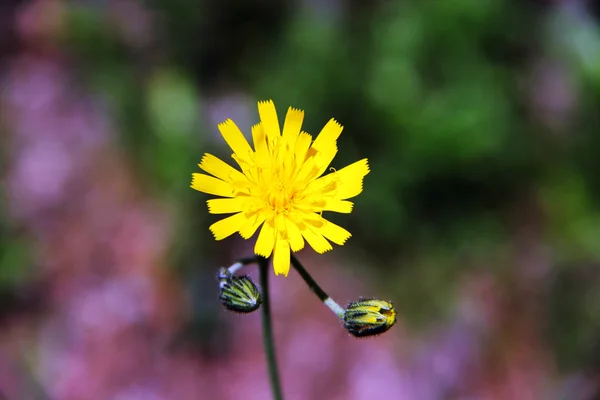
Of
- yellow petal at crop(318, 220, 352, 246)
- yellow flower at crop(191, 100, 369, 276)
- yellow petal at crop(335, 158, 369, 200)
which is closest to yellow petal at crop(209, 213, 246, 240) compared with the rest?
yellow flower at crop(191, 100, 369, 276)

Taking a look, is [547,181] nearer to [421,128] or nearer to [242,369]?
[421,128]

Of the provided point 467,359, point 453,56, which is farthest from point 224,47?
point 467,359

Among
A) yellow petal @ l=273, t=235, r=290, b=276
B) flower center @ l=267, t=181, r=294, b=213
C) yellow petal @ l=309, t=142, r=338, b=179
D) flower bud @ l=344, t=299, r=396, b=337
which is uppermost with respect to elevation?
yellow petal @ l=309, t=142, r=338, b=179

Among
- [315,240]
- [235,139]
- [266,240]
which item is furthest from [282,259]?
[235,139]

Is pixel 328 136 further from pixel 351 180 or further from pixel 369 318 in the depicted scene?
pixel 369 318

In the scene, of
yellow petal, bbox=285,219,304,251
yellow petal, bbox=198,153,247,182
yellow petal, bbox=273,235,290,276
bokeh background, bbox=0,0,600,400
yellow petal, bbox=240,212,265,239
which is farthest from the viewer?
bokeh background, bbox=0,0,600,400

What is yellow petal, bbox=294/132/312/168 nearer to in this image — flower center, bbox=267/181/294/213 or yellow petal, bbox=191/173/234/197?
flower center, bbox=267/181/294/213

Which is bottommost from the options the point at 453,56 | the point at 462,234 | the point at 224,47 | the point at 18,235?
the point at 462,234
